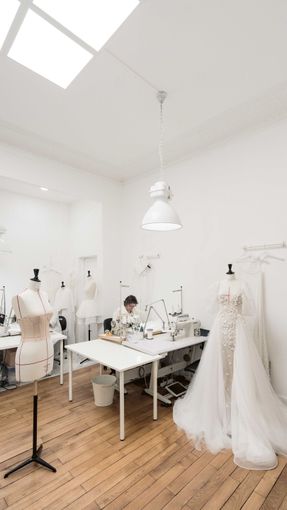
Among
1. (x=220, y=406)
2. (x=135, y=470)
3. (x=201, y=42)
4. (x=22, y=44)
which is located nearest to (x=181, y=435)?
(x=220, y=406)

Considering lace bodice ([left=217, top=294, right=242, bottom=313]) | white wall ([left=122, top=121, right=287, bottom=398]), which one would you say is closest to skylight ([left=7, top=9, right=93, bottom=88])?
white wall ([left=122, top=121, right=287, bottom=398])

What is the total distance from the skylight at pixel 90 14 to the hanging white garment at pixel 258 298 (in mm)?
2760

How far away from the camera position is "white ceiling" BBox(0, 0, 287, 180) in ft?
6.42

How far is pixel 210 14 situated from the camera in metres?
1.90

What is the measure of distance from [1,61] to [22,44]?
0.29 metres

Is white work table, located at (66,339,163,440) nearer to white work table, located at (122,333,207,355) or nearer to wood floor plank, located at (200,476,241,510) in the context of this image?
white work table, located at (122,333,207,355)

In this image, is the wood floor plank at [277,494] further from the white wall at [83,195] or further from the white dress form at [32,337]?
the white wall at [83,195]

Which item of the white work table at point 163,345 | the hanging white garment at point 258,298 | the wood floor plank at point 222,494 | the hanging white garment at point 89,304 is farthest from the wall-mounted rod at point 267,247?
the hanging white garment at point 89,304

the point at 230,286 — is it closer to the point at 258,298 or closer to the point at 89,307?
the point at 258,298

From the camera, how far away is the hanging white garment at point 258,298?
9.68ft

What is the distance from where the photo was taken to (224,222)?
356 cm

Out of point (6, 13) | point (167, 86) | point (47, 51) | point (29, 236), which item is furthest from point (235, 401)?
point (29, 236)

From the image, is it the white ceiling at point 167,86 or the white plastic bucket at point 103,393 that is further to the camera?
the white plastic bucket at point 103,393

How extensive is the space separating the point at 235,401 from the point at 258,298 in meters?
1.21
